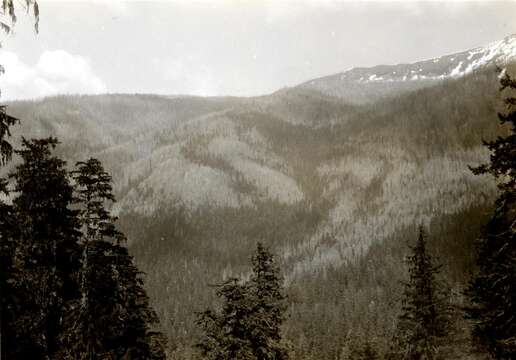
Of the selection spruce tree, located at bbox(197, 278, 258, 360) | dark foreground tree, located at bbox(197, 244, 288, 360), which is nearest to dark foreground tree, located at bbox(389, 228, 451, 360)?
dark foreground tree, located at bbox(197, 244, 288, 360)

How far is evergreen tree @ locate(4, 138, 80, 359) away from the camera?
16.7 meters

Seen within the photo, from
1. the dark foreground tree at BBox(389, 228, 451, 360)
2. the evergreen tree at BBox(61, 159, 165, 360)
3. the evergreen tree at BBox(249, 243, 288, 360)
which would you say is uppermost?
the evergreen tree at BBox(61, 159, 165, 360)

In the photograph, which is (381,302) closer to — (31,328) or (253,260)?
(253,260)

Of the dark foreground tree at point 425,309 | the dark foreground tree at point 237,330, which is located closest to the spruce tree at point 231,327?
the dark foreground tree at point 237,330

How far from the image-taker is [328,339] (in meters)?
118

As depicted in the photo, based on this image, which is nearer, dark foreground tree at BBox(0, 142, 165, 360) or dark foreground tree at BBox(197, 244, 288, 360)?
dark foreground tree at BBox(0, 142, 165, 360)

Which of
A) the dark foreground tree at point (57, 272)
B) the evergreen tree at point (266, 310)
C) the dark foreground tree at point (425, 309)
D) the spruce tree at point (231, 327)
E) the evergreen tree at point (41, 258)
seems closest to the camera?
the dark foreground tree at point (57, 272)

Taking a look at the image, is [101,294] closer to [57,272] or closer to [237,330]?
[57,272]

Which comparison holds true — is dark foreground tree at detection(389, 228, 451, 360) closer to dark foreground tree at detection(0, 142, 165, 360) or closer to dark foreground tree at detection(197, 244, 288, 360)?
dark foreground tree at detection(197, 244, 288, 360)

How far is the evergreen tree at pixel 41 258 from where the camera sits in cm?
1673

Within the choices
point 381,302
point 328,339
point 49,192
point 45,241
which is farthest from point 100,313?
point 381,302

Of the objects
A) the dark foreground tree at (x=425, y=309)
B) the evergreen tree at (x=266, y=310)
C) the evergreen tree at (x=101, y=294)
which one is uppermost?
the evergreen tree at (x=101, y=294)

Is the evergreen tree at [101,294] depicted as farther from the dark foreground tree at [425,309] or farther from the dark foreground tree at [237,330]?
the dark foreground tree at [425,309]

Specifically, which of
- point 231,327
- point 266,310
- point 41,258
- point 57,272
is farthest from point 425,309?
point 41,258
